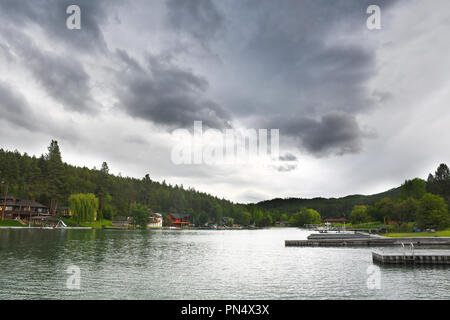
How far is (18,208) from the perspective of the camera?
144 meters

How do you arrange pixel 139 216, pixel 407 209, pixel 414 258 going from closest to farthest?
pixel 414 258
pixel 407 209
pixel 139 216

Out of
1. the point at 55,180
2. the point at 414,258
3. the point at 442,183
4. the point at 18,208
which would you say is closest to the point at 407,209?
the point at 442,183

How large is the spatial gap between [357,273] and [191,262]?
72.0 ft

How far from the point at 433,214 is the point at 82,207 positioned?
132 metres

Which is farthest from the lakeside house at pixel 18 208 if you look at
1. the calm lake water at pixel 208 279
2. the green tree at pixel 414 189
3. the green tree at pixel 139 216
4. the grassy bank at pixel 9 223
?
the green tree at pixel 414 189

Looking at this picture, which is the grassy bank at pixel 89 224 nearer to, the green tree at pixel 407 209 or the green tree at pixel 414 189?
the green tree at pixel 407 209

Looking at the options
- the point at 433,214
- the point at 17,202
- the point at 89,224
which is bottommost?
the point at 89,224

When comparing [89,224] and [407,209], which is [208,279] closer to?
[407,209]

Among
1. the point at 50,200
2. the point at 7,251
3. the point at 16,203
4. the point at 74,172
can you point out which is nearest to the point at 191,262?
the point at 7,251

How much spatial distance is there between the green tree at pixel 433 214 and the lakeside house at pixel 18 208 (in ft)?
491

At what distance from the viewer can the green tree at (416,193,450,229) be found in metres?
95.3

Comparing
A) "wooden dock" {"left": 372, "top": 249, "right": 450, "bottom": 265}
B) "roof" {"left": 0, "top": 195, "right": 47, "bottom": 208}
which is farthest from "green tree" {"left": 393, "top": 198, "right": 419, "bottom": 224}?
"roof" {"left": 0, "top": 195, "right": 47, "bottom": 208}

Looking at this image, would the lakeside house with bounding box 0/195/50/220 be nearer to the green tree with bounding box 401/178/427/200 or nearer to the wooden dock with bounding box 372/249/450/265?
the wooden dock with bounding box 372/249/450/265
